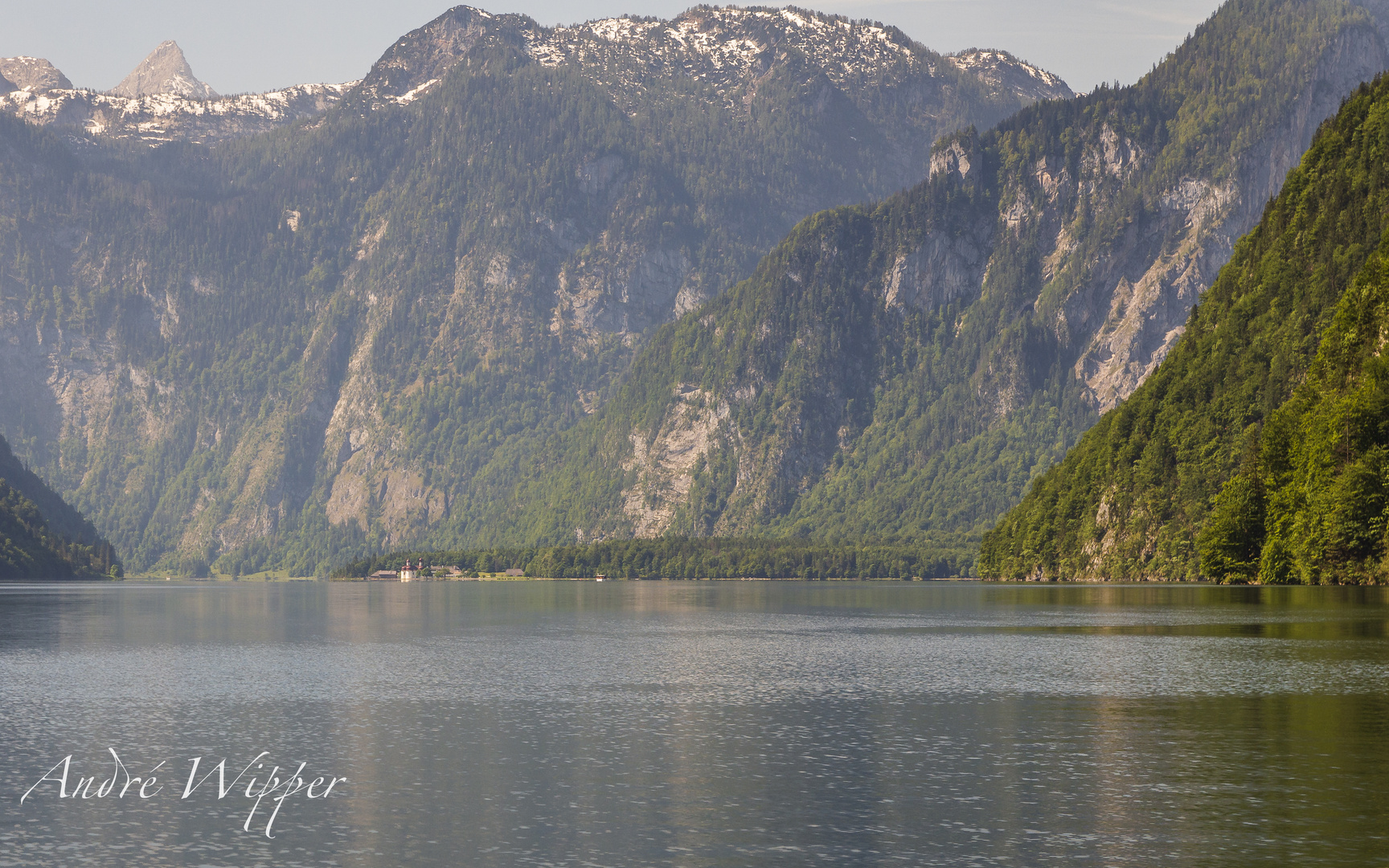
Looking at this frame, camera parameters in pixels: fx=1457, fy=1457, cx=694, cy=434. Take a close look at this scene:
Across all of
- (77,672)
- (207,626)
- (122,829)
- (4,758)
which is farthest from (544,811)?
(207,626)

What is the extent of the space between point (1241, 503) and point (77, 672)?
450 ft

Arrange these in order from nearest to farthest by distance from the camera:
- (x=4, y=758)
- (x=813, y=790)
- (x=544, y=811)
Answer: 1. (x=544, y=811)
2. (x=813, y=790)
3. (x=4, y=758)

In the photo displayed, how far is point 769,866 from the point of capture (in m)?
31.4

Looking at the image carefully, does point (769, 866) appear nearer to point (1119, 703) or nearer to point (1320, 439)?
point (1119, 703)

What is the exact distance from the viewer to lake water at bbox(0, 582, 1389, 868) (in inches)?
1321

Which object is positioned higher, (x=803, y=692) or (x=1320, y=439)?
(x=1320, y=439)

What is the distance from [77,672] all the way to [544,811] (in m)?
47.6

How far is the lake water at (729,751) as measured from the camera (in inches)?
1321

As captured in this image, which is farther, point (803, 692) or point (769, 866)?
point (803, 692)

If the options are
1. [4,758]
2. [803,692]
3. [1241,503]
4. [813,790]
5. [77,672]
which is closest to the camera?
[813,790]

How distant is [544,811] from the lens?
37.2 meters

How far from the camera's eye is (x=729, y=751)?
4684 cm

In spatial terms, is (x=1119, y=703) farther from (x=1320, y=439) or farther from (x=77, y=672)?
(x=1320, y=439)

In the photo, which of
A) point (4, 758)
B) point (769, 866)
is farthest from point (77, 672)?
point (769, 866)
